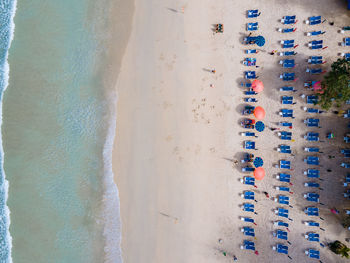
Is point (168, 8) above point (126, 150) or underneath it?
above

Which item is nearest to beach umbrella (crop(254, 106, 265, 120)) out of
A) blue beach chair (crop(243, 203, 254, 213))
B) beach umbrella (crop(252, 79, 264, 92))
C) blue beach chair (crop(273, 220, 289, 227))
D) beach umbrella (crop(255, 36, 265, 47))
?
beach umbrella (crop(252, 79, 264, 92))

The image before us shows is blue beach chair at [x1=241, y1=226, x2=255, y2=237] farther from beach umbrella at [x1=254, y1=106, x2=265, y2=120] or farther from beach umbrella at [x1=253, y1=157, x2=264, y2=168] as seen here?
beach umbrella at [x1=254, y1=106, x2=265, y2=120]

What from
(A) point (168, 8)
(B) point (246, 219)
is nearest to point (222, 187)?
(B) point (246, 219)

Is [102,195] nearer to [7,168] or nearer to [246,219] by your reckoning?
[7,168]

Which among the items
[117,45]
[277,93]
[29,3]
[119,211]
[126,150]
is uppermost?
[29,3]

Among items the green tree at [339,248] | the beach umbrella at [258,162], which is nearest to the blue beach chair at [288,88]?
the beach umbrella at [258,162]

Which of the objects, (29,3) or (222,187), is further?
(29,3)
